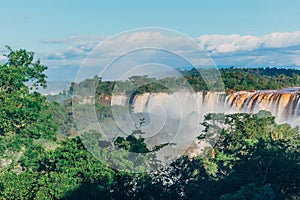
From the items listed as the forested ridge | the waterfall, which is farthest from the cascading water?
the forested ridge

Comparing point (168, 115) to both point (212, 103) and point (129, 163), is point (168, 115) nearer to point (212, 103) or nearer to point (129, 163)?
point (129, 163)

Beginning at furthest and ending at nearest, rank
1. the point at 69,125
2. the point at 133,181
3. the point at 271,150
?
the point at 69,125 → the point at 133,181 → the point at 271,150

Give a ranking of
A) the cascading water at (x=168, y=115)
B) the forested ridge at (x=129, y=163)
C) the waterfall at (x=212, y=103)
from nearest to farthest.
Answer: the forested ridge at (x=129, y=163), the cascading water at (x=168, y=115), the waterfall at (x=212, y=103)

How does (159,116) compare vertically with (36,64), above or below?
below

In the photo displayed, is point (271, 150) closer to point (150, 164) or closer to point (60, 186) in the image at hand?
point (150, 164)

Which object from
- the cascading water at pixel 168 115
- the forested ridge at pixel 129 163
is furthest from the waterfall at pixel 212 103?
the forested ridge at pixel 129 163

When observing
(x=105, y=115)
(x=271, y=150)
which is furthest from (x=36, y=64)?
(x=271, y=150)

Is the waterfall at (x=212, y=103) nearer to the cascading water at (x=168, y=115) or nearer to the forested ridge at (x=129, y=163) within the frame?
the cascading water at (x=168, y=115)

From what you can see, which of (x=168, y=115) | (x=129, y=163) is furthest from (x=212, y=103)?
(x=129, y=163)

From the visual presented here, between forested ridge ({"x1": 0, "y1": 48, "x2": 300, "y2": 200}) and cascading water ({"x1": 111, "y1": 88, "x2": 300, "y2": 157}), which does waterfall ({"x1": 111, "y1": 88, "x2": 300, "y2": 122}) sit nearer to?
cascading water ({"x1": 111, "y1": 88, "x2": 300, "y2": 157})
